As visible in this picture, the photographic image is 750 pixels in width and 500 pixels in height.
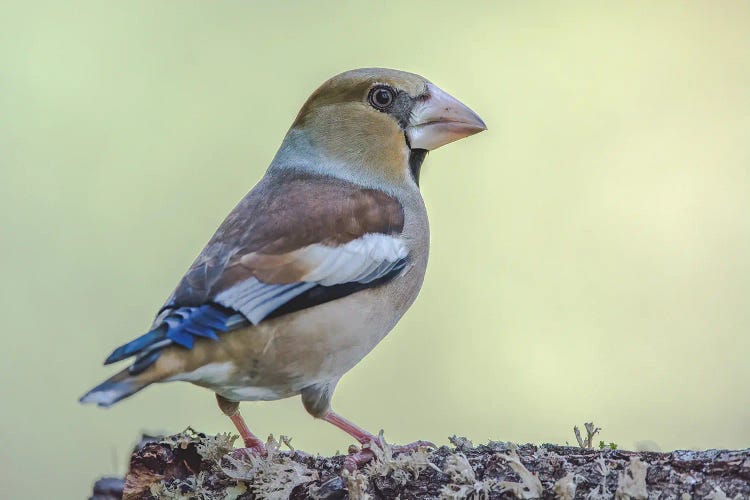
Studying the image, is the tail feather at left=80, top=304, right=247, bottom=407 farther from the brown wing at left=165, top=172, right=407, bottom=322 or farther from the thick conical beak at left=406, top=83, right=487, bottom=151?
the thick conical beak at left=406, top=83, right=487, bottom=151

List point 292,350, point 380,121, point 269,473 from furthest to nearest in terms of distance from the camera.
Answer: point 380,121, point 292,350, point 269,473

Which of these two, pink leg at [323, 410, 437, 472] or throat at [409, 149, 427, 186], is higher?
throat at [409, 149, 427, 186]

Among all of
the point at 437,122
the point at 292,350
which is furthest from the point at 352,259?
the point at 437,122

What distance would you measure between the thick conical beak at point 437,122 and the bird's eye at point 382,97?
132 mm

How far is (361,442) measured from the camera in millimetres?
3701

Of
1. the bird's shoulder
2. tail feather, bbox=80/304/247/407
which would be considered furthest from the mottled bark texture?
the bird's shoulder

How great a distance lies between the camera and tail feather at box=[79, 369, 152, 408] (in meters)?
2.81

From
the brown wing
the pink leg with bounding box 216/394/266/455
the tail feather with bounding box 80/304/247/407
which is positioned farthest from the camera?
the pink leg with bounding box 216/394/266/455

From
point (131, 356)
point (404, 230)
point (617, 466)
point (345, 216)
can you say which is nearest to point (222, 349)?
point (131, 356)

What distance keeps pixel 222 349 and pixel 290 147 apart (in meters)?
1.46

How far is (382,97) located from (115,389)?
2.08 m

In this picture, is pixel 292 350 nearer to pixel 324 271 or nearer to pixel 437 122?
pixel 324 271

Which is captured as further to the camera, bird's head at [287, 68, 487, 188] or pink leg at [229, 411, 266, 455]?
bird's head at [287, 68, 487, 188]

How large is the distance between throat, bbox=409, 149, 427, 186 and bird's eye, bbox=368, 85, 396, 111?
26 cm
